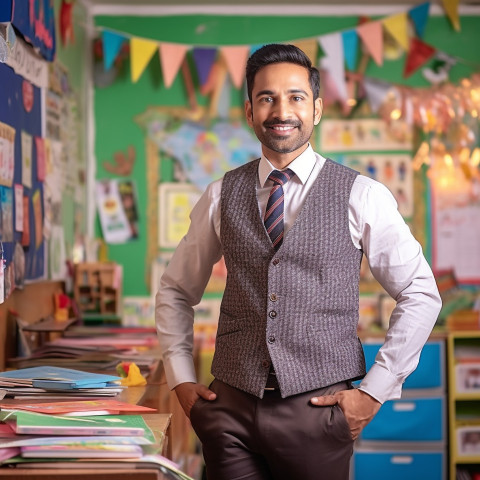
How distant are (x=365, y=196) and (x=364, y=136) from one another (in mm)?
2753

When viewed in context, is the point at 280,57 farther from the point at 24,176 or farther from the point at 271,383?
the point at 24,176

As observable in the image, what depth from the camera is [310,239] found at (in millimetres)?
1861

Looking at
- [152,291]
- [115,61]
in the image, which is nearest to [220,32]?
[115,61]

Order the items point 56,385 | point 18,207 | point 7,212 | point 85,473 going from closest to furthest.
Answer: point 85,473 → point 56,385 → point 7,212 → point 18,207

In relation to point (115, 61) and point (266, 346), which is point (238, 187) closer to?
point (266, 346)

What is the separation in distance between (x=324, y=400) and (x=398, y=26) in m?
3.12

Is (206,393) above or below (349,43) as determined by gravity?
below

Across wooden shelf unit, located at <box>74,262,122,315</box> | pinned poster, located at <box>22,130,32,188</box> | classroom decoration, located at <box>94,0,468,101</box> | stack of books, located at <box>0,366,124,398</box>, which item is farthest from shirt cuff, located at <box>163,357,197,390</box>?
classroom decoration, located at <box>94,0,468,101</box>

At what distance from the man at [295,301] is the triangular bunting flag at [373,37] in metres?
2.62

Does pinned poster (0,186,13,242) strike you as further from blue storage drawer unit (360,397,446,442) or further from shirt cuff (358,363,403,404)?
blue storage drawer unit (360,397,446,442)

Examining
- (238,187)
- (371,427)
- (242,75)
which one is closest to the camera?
(238,187)

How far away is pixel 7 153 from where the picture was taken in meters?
2.77

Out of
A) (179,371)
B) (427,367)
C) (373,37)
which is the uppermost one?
(373,37)

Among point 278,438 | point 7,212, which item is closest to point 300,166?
point 278,438
